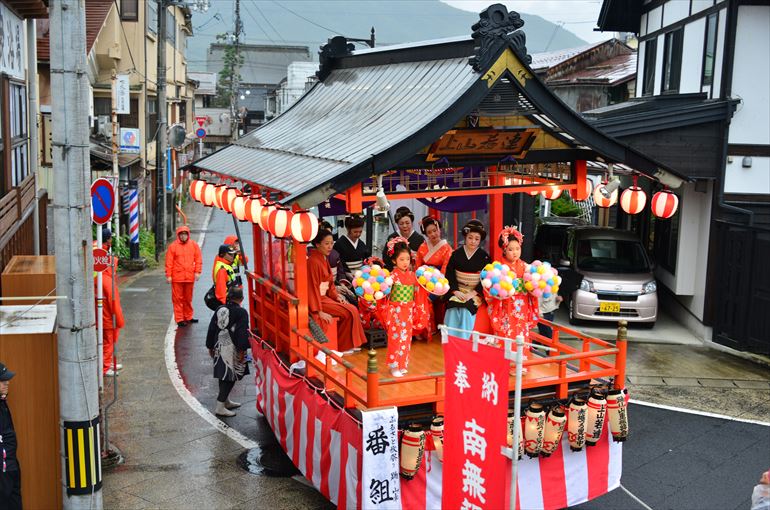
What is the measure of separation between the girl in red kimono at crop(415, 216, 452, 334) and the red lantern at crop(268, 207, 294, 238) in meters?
3.01

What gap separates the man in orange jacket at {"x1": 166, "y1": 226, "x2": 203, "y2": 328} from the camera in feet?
54.5

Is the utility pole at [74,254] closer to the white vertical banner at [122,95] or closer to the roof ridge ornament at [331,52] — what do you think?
the roof ridge ornament at [331,52]

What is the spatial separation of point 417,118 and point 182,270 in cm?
910

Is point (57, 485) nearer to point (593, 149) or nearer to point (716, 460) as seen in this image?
point (593, 149)

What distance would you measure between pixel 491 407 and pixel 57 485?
455 centimetres

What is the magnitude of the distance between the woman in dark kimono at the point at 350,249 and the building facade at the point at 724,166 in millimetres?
6695

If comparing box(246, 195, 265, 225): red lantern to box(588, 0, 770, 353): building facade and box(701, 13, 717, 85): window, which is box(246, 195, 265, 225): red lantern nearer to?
box(588, 0, 770, 353): building facade

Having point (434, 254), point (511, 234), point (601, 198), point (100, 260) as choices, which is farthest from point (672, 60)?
point (100, 260)

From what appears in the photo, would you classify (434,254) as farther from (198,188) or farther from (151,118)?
(151,118)

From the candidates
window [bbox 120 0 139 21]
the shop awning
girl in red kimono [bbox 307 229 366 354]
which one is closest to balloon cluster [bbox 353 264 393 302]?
girl in red kimono [bbox 307 229 366 354]

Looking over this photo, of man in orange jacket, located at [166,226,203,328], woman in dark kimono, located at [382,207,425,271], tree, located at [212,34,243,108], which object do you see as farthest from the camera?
tree, located at [212,34,243,108]

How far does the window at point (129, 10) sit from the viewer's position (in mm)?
27422

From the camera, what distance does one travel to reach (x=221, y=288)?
1480cm

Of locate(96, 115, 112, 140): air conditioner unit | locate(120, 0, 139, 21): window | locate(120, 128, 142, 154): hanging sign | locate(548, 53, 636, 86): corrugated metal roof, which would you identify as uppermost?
locate(120, 0, 139, 21): window
